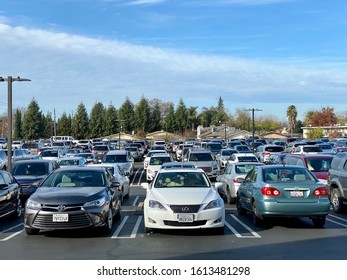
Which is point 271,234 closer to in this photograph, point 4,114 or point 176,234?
point 176,234

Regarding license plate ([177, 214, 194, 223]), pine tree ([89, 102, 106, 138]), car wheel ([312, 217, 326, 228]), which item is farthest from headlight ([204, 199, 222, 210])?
pine tree ([89, 102, 106, 138])

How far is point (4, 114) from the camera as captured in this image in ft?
469

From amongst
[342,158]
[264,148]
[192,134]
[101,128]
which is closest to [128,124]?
[101,128]

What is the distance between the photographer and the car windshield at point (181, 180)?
40.9ft

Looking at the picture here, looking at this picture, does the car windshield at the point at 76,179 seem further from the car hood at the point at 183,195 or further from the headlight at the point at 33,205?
the car hood at the point at 183,195

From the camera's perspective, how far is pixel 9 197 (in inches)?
549

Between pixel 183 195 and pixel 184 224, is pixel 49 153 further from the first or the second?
pixel 184 224

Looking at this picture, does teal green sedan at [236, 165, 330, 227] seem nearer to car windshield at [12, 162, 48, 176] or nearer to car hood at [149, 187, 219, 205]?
car hood at [149, 187, 219, 205]

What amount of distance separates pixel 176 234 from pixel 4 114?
140033 mm

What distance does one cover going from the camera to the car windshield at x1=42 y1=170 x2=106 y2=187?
12500 millimetres

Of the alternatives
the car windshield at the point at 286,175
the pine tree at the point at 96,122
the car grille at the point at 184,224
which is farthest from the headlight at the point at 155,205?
the pine tree at the point at 96,122

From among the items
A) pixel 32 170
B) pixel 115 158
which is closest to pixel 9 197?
pixel 32 170

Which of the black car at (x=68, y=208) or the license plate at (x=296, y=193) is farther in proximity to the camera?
the license plate at (x=296, y=193)

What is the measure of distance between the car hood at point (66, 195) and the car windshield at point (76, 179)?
0.49 m
